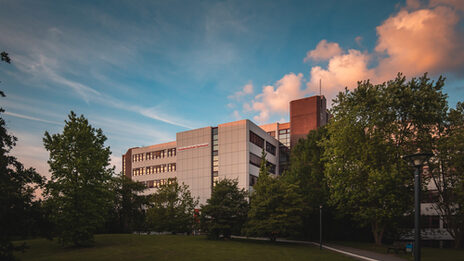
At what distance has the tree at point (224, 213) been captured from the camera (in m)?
35.7

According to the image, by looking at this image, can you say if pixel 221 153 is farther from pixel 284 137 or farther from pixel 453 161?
pixel 453 161

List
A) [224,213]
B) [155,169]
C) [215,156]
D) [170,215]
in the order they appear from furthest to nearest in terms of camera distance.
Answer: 1. [155,169]
2. [215,156]
3. [170,215]
4. [224,213]

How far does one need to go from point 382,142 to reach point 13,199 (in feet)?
90.1

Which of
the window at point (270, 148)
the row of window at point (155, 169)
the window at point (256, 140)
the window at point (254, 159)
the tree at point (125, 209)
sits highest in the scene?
the window at point (256, 140)

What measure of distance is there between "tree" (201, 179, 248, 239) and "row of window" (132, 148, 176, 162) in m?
38.7

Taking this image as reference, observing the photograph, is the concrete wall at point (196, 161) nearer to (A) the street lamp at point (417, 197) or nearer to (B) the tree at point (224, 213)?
(B) the tree at point (224, 213)

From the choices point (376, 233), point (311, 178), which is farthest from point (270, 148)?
point (376, 233)

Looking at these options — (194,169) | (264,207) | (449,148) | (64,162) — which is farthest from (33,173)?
(194,169)

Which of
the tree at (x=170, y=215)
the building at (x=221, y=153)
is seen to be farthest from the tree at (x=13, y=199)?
the building at (x=221, y=153)

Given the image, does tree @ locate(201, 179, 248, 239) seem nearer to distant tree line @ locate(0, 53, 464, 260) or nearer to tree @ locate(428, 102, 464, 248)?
distant tree line @ locate(0, 53, 464, 260)

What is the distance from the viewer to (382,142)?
27.0 m

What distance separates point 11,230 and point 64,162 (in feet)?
59.1

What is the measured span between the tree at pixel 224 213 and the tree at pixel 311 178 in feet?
24.0

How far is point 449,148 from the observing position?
29.1 m
